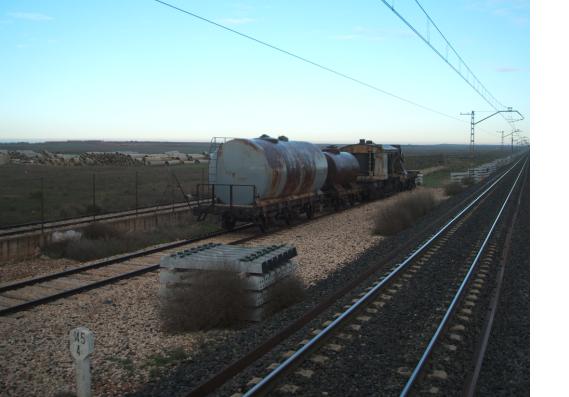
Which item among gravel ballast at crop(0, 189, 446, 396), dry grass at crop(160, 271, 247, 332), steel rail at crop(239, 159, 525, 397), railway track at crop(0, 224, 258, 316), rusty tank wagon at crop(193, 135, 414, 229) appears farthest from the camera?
rusty tank wagon at crop(193, 135, 414, 229)

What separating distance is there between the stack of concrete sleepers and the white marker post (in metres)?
3.27

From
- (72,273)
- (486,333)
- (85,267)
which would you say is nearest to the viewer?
(486,333)

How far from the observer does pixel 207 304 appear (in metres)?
8.52

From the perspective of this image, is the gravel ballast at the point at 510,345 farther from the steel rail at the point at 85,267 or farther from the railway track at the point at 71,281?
the steel rail at the point at 85,267

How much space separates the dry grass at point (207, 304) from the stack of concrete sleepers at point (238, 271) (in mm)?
96

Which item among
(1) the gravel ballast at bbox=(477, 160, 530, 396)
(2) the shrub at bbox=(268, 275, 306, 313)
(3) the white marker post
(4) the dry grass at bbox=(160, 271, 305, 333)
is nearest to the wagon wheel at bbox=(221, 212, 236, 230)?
(2) the shrub at bbox=(268, 275, 306, 313)

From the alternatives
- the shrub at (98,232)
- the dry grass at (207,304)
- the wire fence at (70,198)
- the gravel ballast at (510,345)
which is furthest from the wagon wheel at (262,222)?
the dry grass at (207,304)

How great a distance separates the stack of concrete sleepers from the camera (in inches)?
352

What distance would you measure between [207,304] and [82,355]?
3077 mm

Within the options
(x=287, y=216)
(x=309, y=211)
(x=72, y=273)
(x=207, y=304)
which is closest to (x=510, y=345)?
(x=207, y=304)

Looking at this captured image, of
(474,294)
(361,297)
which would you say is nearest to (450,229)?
(474,294)

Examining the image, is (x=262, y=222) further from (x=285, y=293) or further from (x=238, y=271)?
(x=238, y=271)

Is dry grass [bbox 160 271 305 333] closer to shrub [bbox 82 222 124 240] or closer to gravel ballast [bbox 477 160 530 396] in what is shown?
gravel ballast [bbox 477 160 530 396]

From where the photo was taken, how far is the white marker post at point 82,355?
5.58 metres
